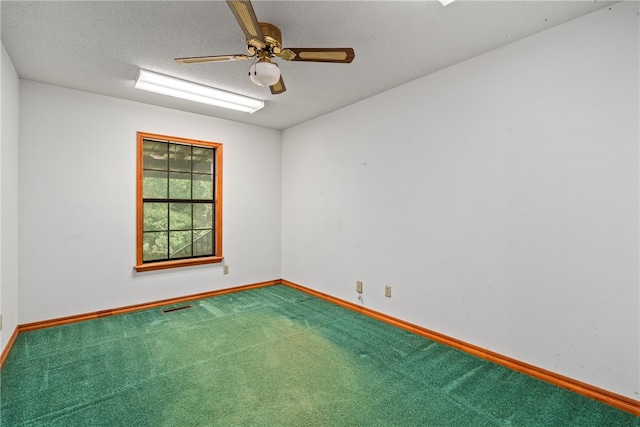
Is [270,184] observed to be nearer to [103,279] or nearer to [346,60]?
[103,279]

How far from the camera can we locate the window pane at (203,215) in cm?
424

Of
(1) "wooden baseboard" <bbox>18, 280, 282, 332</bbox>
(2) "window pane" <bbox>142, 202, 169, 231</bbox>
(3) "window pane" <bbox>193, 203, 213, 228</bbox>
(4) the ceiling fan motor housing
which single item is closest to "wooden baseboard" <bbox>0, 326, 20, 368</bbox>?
(1) "wooden baseboard" <bbox>18, 280, 282, 332</bbox>

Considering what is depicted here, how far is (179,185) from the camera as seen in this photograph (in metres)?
4.10

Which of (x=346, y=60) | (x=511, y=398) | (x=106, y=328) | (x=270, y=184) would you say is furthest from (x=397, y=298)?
(x=106, y=328)

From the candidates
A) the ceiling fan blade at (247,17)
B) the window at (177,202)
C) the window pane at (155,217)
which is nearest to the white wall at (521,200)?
A: the ceiling fan blade at (247,17)

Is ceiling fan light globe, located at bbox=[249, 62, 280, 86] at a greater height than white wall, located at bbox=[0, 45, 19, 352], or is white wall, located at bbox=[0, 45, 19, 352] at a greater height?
ceiling fan light globe, located at bbox=[249, 62, 280, 86]

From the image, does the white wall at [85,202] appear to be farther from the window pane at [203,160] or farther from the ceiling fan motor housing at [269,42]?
the ceiling fan motor housing at [269,42]

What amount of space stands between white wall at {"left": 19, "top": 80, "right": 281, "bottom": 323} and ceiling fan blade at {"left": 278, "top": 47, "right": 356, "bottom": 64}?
8.26ft

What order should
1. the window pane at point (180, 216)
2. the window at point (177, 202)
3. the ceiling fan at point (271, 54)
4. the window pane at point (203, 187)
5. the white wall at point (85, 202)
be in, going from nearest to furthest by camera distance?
the ceiling fan at point (271, 54)
the white wall at point (85, 202)
the window at point (177, 202)
the window pane at point (180, 216)
the window pane at point (203, 187)

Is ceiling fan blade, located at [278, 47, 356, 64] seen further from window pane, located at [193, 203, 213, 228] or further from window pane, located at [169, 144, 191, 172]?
window pane, located at [193, 203, 213, 228]

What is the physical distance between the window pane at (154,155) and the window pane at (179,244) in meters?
0.88

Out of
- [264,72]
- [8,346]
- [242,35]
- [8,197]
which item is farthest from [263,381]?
[8,197]

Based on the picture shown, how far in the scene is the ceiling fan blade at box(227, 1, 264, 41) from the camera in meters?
1.48

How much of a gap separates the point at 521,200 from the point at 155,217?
3985 millimetres
